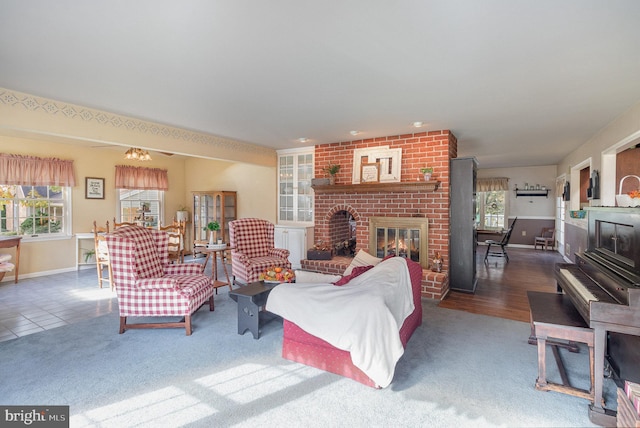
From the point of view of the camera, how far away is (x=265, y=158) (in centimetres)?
625

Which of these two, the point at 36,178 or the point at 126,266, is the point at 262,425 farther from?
the point at 36,178

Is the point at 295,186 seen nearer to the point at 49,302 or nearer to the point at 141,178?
the point at 141,178

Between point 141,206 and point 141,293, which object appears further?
point 141,206

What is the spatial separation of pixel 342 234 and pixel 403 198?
63.1 inches

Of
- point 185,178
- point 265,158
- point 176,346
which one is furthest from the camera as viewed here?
point 185,178

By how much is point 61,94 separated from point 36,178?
127 inches

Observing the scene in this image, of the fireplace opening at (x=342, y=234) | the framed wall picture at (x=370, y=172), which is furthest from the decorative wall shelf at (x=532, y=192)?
the framed wall picture at (x=370, y=172)

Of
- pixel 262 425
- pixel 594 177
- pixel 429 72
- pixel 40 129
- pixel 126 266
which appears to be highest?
pixel 429 72

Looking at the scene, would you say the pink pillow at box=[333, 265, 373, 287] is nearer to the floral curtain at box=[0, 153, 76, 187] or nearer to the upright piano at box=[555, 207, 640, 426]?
the upright piano at box=[555, 207, 640, 426]

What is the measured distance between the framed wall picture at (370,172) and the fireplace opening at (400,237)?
0.64m

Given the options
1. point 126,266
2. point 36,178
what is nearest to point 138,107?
point 126,266

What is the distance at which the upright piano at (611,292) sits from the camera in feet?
6.03

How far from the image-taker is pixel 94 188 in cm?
625

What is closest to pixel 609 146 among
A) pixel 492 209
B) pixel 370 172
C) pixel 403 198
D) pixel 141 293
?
pixel 403 198
